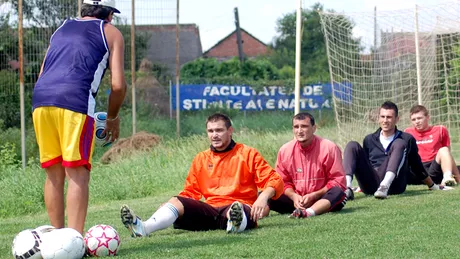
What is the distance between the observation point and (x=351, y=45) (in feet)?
62.2

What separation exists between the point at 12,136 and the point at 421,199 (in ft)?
36.2

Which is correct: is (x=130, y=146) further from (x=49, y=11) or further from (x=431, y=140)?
(x=431, y=140)

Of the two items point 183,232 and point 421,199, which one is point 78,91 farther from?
point 421,199

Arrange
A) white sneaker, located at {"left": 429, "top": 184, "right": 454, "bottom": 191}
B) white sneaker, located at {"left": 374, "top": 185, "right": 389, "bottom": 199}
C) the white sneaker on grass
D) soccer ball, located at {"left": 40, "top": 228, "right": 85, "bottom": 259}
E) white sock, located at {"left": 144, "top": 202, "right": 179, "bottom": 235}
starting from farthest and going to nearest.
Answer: white sneaker, located at {"left": 429, "top": 184, "right": 454, "bottom": 191}, white sneaker, located at {"left": 374, "top": 185, "right": 389, "bottom": 199}, white sock, located at {"left": 144, "top": 202, "right": 179, "bottom": 235}, the white sneaker on grass, soccer ball, located at {"left": 40, "top": 228, "right": 85, "bottom": 259}

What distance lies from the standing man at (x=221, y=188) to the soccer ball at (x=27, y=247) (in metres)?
1.42

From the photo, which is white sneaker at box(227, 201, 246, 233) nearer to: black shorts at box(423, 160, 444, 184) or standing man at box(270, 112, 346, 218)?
standing man at box(270, 112, 346, 218)

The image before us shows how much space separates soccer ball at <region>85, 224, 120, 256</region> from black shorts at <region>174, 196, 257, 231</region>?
135cm

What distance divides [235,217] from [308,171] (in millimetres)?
1950

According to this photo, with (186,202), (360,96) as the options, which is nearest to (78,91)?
(186,202)

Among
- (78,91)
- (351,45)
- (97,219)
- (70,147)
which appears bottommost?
(97,219)

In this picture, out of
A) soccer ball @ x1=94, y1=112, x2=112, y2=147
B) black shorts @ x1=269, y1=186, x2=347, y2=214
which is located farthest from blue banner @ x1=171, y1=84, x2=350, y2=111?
soccer ball @ x1=94, y1=112, x2=112, y2=147

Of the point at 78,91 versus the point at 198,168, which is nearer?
the point at 78,91

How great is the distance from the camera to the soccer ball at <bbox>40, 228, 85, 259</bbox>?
619 cm

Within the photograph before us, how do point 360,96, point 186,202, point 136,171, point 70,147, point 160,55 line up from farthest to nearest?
1. point 160,55
2. point 360,96
3. point 136,171
4. point 186,202
5. point 70,147
